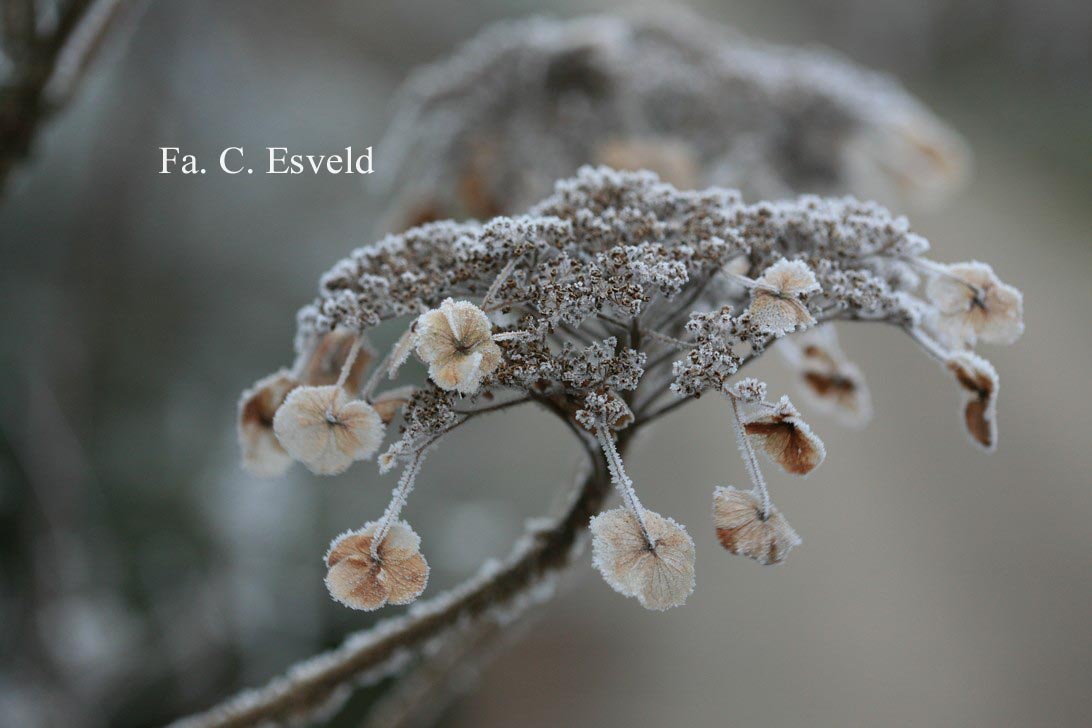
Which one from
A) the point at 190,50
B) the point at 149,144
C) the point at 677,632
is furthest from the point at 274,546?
the point at 677,632

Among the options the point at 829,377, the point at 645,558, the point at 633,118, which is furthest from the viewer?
the point at 633,118

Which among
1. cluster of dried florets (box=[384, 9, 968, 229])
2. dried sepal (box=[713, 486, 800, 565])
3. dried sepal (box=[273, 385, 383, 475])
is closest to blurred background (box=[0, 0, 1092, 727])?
cluster of dried florets (box=[384, 9, 968, 229])

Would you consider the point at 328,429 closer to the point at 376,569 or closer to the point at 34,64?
the point at 376,569

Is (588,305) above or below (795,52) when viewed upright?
below

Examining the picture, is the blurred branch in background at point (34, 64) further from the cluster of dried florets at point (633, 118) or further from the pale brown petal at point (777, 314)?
the pale brown petal at point (777, 314)

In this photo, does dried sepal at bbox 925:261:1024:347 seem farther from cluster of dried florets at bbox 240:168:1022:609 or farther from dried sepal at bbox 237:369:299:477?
dried sepal at bbox 237:369:299:477

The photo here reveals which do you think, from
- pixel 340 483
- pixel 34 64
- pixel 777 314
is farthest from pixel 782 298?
pixel 340 483

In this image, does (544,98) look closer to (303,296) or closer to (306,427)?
(306,427)
